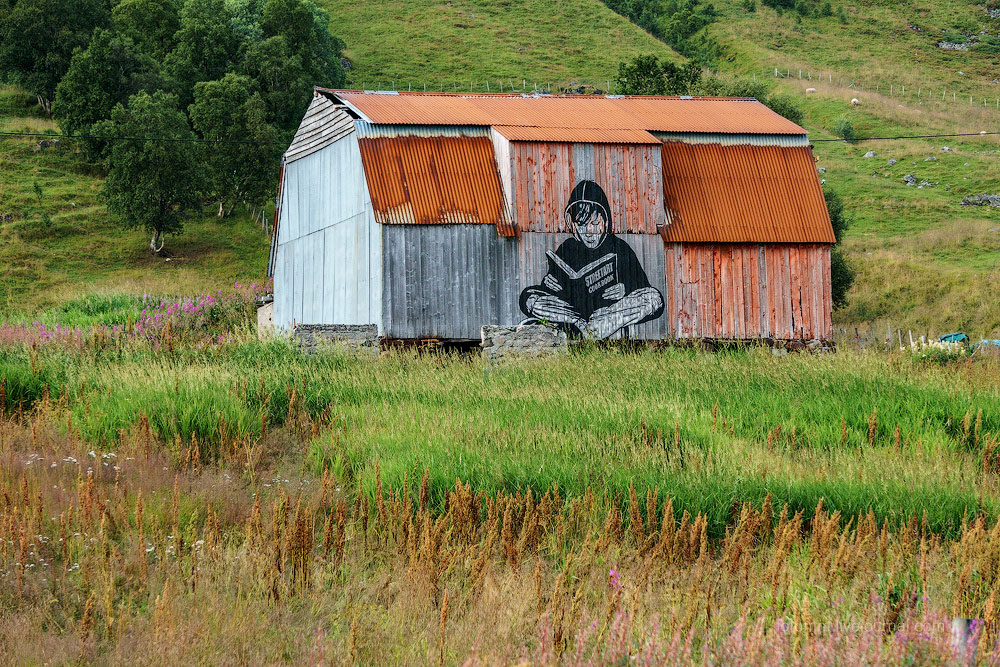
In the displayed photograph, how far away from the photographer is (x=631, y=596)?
5.92 meters

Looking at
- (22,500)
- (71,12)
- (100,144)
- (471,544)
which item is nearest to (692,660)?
(471,544)

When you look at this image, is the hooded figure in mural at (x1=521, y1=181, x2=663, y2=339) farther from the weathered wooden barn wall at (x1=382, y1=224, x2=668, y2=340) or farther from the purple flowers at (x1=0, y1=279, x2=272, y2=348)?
the purple flowers at (x1=0, y1=279, x2=272, y2=348)

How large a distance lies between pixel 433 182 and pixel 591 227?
3575mm

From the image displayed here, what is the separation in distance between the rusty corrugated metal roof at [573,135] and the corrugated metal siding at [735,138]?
135 centimetres

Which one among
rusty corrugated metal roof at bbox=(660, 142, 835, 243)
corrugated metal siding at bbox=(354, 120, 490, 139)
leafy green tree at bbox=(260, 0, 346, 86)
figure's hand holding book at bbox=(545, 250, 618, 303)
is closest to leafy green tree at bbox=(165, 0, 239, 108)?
leafy green tree at bbox=(260, 0, 346, 86)

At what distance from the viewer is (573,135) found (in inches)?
852

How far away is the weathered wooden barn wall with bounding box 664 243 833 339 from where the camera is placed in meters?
22.1

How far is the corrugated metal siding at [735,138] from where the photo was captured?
23.5 m

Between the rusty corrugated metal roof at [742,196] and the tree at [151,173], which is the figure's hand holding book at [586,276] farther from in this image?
the tree at [151,173]

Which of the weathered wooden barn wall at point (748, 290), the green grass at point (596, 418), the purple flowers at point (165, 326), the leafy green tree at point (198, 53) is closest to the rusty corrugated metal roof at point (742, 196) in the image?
the weathered wooden barn wall at point (748, 290)

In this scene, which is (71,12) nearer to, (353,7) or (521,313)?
(353,7)

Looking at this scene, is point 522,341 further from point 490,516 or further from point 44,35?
point 44,35

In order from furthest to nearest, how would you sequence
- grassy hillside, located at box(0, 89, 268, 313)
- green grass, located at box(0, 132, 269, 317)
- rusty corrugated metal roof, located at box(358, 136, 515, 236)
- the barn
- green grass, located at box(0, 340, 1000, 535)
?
1. grassy hillside, located at box(0, 89, 268, 313)
2. green grass, located at box(0, 132, 269, 317)
3. the barn
4. rusty corrugated metal roof, located at box(358, 136, 515, 236)
5. green grass, located at box(0, 340, 1000, 535)

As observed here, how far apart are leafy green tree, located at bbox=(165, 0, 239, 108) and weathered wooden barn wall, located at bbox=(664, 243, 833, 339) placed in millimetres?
37105
